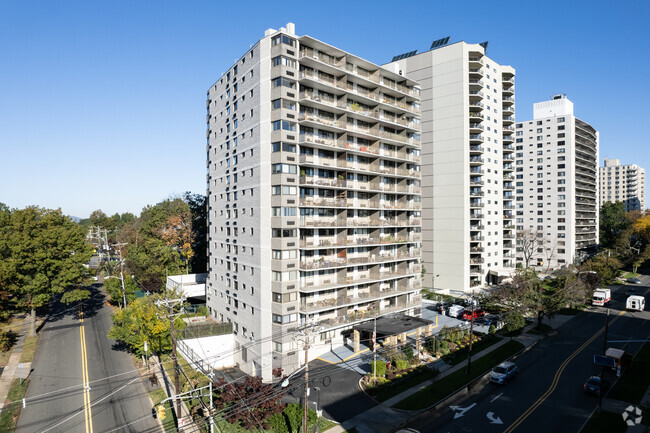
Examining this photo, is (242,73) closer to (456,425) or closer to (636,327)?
(456,425)

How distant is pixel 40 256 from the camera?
5275 cm

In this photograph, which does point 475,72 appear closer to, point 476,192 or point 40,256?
point 476,192

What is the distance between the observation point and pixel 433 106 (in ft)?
242

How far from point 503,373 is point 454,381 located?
16.2 feet

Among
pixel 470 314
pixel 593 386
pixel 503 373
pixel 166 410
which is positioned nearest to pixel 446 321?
pixel 470 314

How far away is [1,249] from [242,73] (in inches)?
1751

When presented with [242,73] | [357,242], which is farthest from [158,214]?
[357,242]

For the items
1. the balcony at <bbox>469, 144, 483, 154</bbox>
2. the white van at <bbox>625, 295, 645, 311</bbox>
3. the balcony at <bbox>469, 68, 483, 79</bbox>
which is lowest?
the white van at <bbox>625, 295, 645, 311</bbox>

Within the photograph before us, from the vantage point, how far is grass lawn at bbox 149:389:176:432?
1211 inches

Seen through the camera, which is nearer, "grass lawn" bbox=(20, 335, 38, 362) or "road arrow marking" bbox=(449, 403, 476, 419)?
"road arrow marking" bbox=(449, 403, 476, 419)

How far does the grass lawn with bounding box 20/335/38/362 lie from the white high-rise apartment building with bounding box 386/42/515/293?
6478 centimetres

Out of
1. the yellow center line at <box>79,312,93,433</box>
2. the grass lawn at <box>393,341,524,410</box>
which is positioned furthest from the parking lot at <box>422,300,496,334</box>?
the yellow center line at <box>79,312,93,433</box>

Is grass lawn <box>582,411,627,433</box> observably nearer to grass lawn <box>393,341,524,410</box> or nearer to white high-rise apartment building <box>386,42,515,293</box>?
grass lawn <box>393,341,524,410</box>

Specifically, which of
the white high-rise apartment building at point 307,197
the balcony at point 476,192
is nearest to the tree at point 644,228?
the balcony at point 476,192
